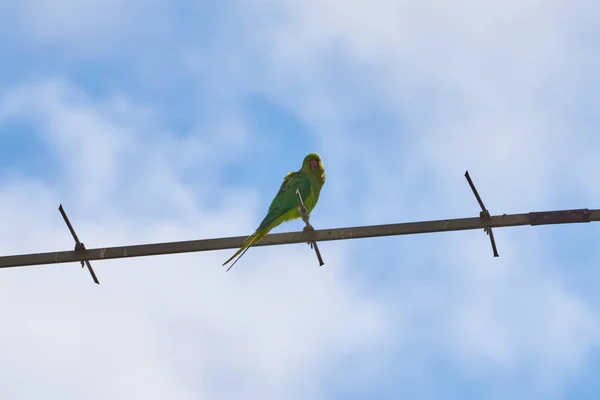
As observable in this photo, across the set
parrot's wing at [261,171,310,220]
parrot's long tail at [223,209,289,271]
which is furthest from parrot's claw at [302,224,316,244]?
parrot's wing at [261,171,310,220]

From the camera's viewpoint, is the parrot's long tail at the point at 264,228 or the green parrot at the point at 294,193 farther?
the green parrot at the point at 294,193

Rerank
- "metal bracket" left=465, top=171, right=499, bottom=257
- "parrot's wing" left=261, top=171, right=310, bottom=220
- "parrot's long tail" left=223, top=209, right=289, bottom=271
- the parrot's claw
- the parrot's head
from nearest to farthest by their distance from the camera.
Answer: "metal bracket" left=465, top=171, right=499, bottom=257 < the parrot's claw < "parrot's long tail" left=223, top=209, right=289, bottom=271 < "parrot's wing" left=261, top=171, right=310, bottom=220 < the parrot's head

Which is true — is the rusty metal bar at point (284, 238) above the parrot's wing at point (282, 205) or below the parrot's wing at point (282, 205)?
above

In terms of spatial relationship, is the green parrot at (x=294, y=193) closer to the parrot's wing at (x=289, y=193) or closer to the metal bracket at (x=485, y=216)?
the parrot's wing at (x=289, y=193)

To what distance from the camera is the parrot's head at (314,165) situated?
1202cm

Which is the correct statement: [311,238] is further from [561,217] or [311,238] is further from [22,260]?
[22,260]

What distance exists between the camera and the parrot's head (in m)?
12.0

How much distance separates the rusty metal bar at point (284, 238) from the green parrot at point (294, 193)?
1.25m

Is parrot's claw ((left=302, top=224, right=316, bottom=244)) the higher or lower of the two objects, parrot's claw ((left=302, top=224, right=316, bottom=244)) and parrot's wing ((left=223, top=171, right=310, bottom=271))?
the higher

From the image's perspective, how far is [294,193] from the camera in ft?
35.6

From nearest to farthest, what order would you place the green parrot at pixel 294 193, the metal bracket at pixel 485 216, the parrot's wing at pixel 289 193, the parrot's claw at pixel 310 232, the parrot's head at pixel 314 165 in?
the metal bracket at pixel 485 216, the parrot's claw at pixel 310 232, the green parrot at pixel 294 193, the parrot's wing at pixel 289 193, the parrot's head at pixel 314 165

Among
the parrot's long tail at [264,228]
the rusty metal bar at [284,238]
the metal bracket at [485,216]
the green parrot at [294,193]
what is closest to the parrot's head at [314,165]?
the green parrot at [294,193]

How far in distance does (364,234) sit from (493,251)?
1.41 meters

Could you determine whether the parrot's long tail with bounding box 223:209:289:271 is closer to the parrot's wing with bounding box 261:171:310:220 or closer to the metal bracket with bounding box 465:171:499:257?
the parrot's wing with bounding box 261:171:310:220
